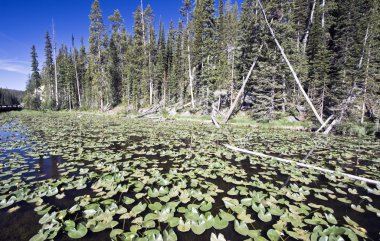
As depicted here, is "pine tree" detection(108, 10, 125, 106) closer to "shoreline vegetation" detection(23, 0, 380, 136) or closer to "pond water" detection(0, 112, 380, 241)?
"shoreline vegetation" detection(23, 0, 380, 136)

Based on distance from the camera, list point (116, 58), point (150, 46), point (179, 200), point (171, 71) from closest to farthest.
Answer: point (179, 200) → point (150, 46) → point (171, 71) → point (116, 58)

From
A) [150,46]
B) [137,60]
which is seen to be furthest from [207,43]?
[137,60]

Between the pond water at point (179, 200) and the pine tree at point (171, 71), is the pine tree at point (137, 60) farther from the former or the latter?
the pond water at point (179, 200)

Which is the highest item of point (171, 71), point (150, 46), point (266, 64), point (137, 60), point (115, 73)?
point (150, 46)

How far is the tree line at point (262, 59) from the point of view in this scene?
17.2 meters

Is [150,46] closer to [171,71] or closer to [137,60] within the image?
[137,60]

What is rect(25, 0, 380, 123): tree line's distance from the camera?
17.2 meters

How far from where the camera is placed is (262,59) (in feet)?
63.8

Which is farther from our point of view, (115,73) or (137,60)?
(115,73)

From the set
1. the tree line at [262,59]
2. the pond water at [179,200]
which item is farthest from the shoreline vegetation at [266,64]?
the pond water at [179,200]

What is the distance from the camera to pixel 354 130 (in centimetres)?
1393

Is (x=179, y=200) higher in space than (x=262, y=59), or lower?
lower

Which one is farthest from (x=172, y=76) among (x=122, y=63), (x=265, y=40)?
(x=265, y=40)

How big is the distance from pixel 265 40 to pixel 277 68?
2930 mm
